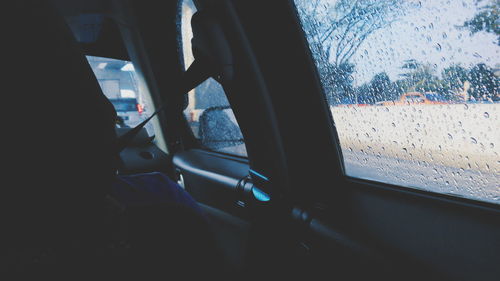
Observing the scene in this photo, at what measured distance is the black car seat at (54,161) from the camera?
52cm

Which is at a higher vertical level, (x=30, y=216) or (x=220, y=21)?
(x=220, y=21)

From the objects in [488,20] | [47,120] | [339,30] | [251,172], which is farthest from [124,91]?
[488,20]

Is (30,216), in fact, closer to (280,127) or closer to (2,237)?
(2,237)

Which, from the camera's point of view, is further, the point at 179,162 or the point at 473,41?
the point at 179,162

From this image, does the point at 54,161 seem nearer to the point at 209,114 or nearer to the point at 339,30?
the point at 339,30

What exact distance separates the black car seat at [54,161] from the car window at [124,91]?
5.70ft

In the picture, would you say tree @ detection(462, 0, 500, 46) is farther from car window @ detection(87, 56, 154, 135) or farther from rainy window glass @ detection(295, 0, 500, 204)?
car window @ detection(87, 56, 154, 135)

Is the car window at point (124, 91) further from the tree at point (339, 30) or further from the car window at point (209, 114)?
the tree at point (339, 30)

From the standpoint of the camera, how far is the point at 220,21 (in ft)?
4.16

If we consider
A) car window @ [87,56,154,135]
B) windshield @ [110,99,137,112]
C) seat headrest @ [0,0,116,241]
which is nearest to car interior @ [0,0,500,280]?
seat headrest @ [0,0,116,241]

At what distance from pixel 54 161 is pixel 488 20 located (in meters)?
1.05

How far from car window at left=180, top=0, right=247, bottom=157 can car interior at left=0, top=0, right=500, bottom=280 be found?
0.07 feet

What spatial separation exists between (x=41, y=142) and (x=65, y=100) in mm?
84

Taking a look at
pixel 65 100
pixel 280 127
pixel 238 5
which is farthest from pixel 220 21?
pixel 65 100
